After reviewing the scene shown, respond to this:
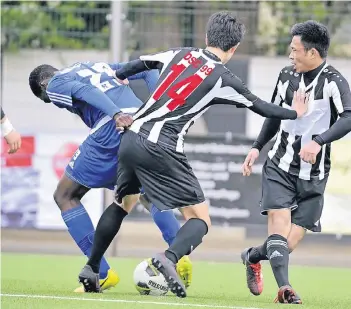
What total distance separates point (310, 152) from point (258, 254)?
120cm

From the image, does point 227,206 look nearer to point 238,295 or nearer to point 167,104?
point 238,295

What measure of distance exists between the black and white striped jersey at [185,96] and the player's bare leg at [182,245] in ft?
1.51

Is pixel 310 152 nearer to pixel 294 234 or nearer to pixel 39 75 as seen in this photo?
pixel 294 234

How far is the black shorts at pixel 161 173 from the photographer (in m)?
7.76

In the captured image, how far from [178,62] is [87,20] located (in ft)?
27.6

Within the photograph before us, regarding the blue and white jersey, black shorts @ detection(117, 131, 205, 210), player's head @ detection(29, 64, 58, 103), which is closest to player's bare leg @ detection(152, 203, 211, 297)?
black shorts @ detection(117, 131, 205, 210)

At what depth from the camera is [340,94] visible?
26.6 ft

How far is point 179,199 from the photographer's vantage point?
25.5 ft

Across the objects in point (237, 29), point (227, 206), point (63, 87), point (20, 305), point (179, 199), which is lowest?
point (227, 206)

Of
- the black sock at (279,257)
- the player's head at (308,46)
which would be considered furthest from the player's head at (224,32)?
the black sock at (279,257)

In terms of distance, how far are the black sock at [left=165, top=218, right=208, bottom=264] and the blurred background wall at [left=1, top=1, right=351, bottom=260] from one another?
6.87 meters

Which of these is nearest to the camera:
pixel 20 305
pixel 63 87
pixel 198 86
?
pixel 20 305

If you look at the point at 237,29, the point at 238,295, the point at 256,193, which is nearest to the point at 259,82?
the point at 256,193

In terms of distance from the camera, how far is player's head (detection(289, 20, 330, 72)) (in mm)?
8266
